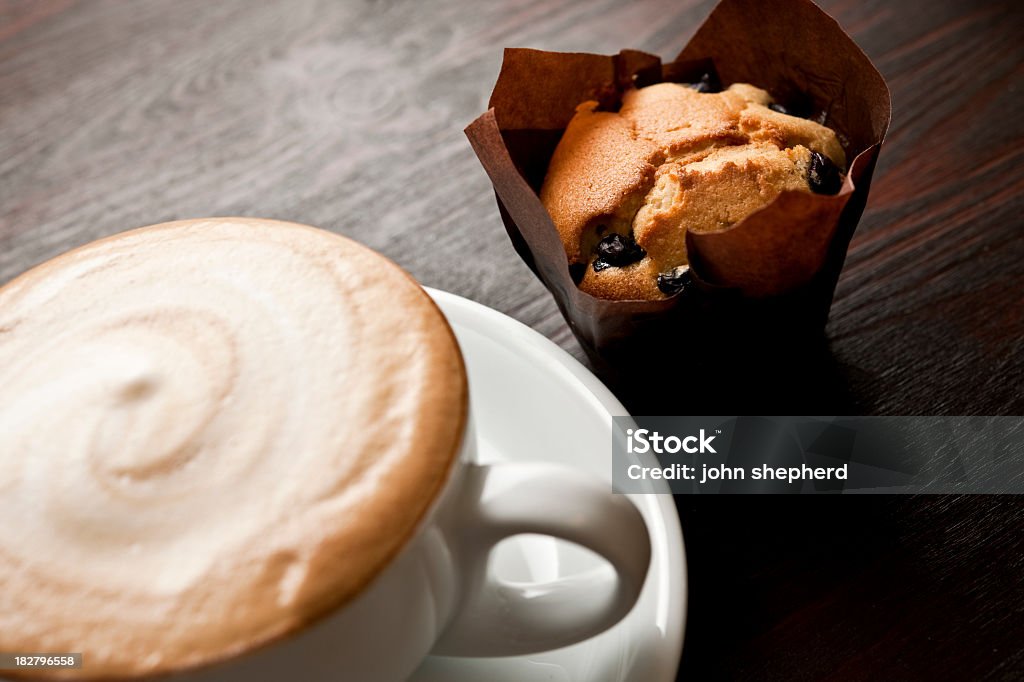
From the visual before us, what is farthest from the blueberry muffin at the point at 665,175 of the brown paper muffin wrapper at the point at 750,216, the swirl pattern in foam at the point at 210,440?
the swirl pattern in foam at the point at 210,440

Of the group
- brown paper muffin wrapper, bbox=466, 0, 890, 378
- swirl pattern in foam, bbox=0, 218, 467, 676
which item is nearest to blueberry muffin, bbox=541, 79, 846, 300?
brown paper muffin wrapper, bbox=466, 0, 890, 378

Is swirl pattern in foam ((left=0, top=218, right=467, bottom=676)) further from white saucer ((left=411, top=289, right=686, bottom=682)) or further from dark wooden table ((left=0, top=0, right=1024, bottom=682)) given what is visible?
dark wooden table ((left=0, top=0, right=1024, bottom=682))

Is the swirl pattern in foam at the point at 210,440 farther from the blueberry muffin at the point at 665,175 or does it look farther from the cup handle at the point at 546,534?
the blueberry muffin at the point at 665,175

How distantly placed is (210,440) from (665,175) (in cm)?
41

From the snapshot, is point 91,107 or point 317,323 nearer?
point 317,323

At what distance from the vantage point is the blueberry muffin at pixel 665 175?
668mm

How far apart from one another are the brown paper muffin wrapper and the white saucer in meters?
0.06

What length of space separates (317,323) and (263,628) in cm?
15

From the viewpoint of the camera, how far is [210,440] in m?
0.42

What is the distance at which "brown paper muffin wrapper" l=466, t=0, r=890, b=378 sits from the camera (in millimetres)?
609

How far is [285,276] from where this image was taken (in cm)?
48

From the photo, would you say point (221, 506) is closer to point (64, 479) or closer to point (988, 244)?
point (64, 479)

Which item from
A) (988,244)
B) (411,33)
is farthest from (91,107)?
(988,244)

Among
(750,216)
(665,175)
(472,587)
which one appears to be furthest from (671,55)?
(472,587)
